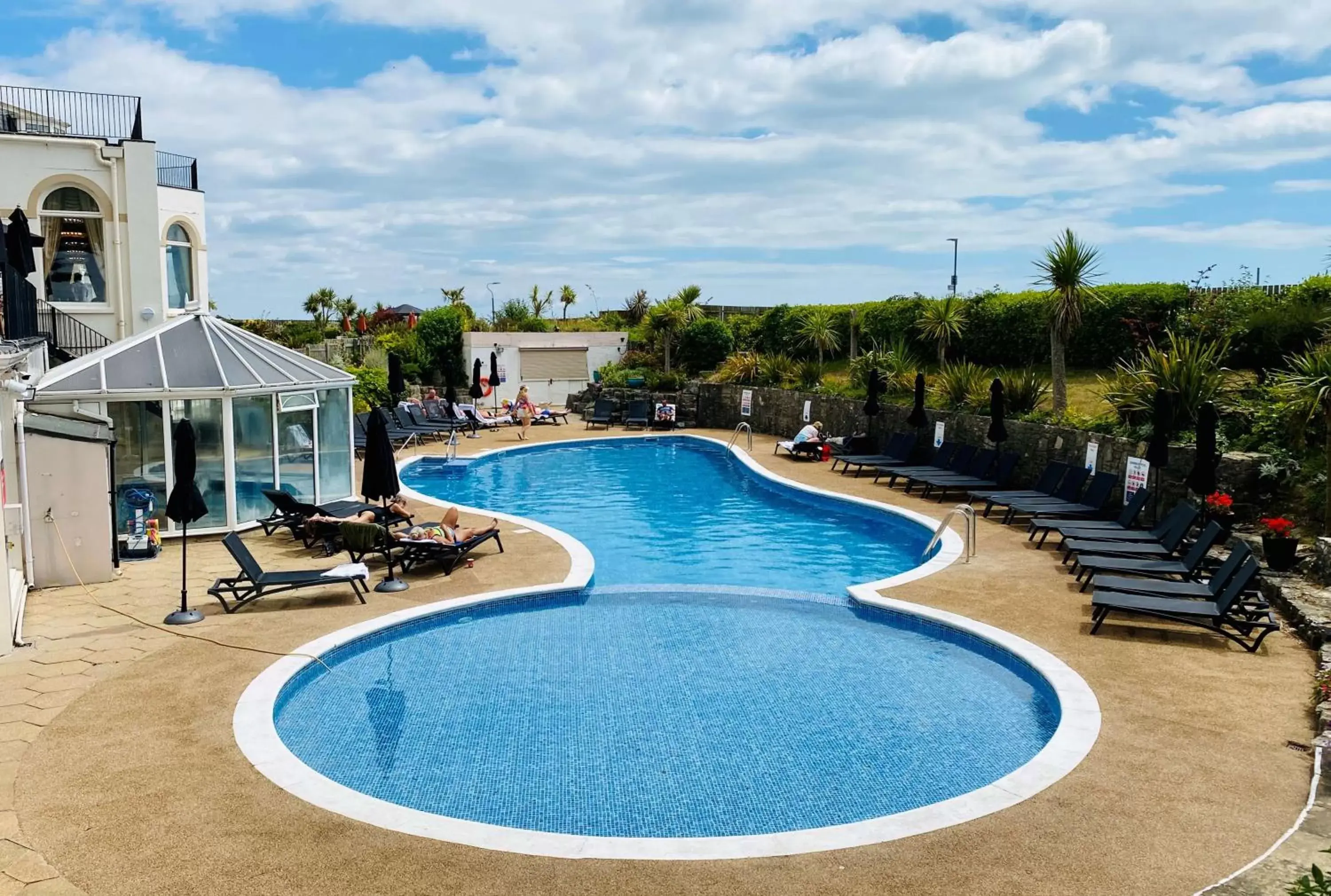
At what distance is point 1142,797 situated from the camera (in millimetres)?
6402

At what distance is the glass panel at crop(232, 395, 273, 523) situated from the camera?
1463 cm

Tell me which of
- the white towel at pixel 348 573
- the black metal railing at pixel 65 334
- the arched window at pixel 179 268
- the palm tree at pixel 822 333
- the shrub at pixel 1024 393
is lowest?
the white towel at pixel 348 573

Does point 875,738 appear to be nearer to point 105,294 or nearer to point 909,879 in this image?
point 909,879

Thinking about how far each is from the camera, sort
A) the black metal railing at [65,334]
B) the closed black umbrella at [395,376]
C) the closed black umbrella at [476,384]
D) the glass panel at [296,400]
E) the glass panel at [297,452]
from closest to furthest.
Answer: the glass panel at [296,400]
the glass panel at [297,452]
the black metal railing at [65,334]
the closed black umbrella at [395,376]
the closed black umbrella at [476,384]

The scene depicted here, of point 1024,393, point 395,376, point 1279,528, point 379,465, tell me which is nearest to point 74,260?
point 395,376

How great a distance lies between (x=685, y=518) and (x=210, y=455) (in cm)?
759

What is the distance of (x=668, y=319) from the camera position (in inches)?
1298

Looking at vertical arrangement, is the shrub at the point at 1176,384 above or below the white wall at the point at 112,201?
below

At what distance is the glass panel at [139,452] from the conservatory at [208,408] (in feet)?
0.04

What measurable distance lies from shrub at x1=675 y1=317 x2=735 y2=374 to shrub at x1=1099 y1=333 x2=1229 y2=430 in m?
18.3

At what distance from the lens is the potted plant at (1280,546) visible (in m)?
11.0

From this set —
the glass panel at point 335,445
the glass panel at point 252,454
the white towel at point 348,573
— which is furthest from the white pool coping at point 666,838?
the glass panel at point 335,445

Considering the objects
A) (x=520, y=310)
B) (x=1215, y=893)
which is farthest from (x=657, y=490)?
(x=520, y=310)

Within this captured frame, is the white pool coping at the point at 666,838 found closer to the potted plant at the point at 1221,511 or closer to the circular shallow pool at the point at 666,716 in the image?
the circular shallow pool at the point at 666,716
